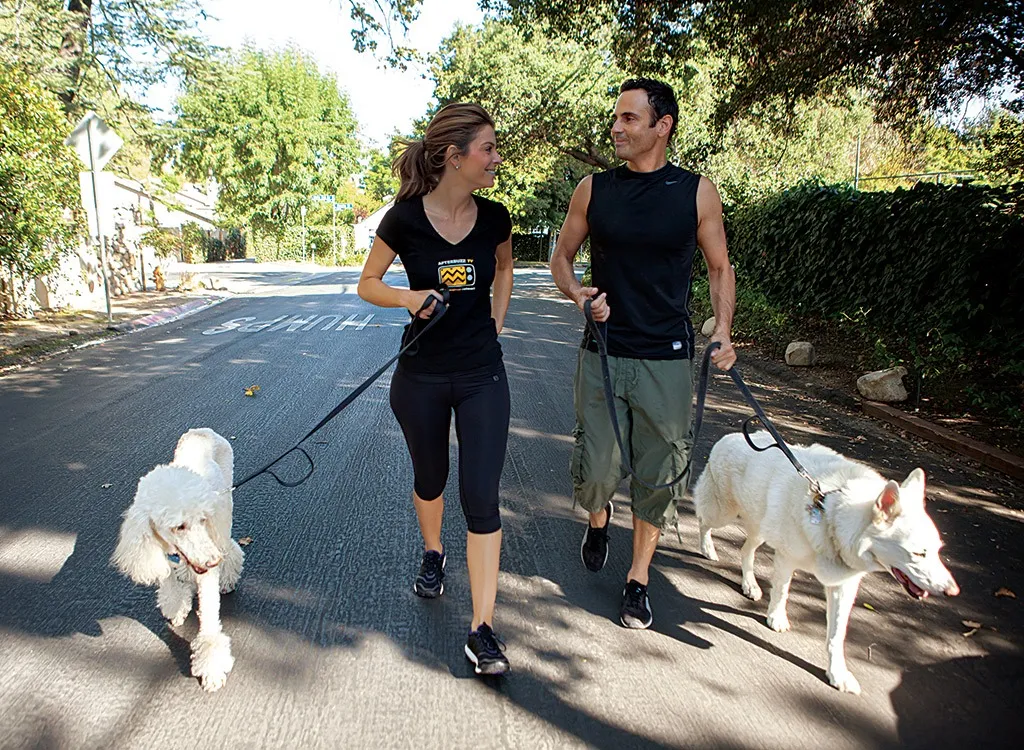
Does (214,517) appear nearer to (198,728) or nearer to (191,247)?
(198,728)

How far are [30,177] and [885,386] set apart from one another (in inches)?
523

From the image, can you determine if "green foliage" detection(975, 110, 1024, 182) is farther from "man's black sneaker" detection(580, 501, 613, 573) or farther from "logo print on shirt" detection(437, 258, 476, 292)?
"logo print on shirt" detection(437, 258, 476, 292)

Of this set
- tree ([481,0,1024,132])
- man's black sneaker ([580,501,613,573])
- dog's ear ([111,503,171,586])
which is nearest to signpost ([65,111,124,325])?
tree ([481,0,1024,132])

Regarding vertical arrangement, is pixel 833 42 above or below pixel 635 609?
above

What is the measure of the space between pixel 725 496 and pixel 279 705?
2412 millimetres

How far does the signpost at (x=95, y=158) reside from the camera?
12.5 m

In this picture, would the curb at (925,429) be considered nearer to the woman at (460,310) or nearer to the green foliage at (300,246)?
the woman at (460,310)

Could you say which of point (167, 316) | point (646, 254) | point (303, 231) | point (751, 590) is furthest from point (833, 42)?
point (303, 231)

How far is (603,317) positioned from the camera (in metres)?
3.24

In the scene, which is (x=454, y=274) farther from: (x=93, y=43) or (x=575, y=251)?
(x=93, y=43)

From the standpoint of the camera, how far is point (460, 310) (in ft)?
10.1

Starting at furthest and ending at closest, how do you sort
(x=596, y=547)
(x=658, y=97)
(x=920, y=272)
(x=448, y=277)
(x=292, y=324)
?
(x=292, y=324), (x=920, y=272), (x=596, y=547), (x=658, y=97), (x=448, y=277)

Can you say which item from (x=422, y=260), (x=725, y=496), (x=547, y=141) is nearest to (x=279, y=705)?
(x=422, y=260)

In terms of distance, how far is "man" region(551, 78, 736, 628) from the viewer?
324cm
